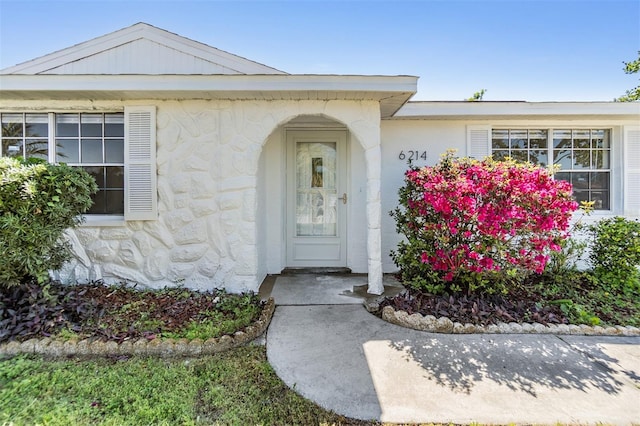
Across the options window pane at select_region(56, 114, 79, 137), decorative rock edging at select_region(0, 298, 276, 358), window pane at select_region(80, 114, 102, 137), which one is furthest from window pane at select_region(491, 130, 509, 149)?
window pane at select_region(56, 114, 79, 137)

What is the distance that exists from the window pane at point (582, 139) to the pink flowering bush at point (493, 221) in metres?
2.81

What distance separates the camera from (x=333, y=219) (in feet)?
19.0

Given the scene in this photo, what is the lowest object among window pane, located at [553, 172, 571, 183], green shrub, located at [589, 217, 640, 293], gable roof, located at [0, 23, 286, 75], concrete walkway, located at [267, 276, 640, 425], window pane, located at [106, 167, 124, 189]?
concrete walkway, located at [267, 276, 640, 425]

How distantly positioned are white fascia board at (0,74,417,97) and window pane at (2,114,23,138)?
0.69 metres

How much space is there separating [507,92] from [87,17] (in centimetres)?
972

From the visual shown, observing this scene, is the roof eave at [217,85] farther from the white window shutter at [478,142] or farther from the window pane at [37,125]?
the white window shutter at [478,142]

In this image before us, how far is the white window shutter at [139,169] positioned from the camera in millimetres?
4367

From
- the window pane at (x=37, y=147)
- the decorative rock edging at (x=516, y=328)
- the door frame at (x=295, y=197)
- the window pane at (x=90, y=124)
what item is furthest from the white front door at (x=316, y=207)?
the window pane at (x=37, y=147)

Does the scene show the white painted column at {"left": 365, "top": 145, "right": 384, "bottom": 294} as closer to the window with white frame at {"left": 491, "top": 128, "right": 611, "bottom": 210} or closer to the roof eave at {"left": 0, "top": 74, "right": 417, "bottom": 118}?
the roof eave at {"left": 0, "top": 74, "right": 417, "bottom": 118}

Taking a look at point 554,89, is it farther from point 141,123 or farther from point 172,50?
point 141,123

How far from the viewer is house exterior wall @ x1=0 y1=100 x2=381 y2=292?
435 centimetres

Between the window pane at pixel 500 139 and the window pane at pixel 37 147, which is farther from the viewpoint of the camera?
the window pane at pixel 500 139

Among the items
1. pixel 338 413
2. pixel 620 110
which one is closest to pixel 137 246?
pixel 338 413

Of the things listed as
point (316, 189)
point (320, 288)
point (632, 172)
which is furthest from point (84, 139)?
point (632, 172)
